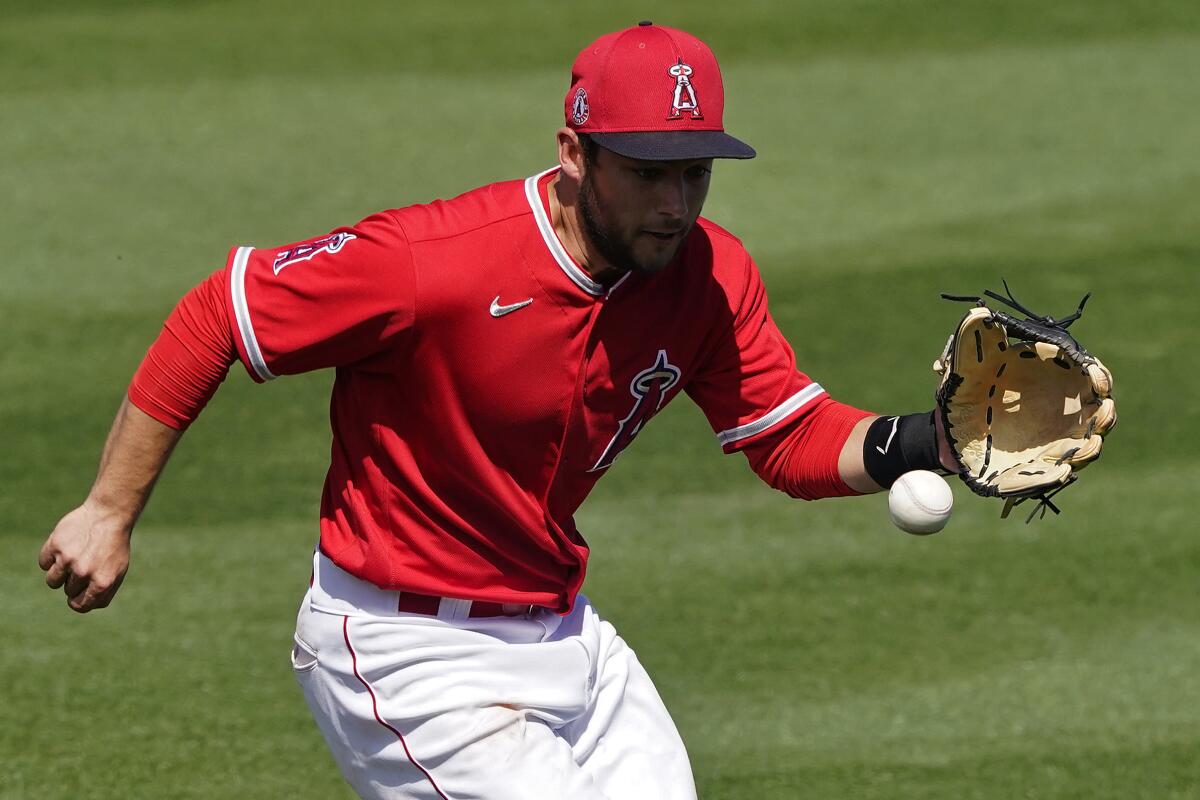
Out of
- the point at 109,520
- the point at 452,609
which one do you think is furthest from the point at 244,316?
the point at 452,609

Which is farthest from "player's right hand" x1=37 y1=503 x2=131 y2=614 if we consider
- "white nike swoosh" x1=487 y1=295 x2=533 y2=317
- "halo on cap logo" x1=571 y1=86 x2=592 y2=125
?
"halo on cap logo" x1=571 y1=86 x2=592 y2=125

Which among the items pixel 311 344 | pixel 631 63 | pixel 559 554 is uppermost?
pixel 631 63

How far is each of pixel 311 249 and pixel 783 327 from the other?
5.82m

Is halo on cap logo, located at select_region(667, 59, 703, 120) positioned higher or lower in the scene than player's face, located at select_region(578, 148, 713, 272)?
higher

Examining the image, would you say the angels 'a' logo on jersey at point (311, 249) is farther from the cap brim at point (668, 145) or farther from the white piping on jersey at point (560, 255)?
the cap brim at point (668, 145)

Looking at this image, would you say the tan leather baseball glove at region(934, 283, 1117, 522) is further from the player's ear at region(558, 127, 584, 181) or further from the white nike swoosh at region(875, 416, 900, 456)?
the player's ear at region(558, 127, 584, 181)

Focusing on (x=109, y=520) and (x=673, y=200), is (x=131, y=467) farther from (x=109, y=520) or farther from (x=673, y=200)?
(x=673, y=200)

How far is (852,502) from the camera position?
26.2 feet

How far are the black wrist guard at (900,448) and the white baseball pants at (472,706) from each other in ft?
2.53

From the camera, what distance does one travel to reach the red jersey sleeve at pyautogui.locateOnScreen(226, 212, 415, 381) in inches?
151

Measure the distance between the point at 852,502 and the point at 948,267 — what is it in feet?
9.27

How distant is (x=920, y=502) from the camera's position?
13.5 ft

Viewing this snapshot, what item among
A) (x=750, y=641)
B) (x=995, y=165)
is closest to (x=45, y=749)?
(x=750, y=641)

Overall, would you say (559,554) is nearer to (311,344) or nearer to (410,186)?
(311,344)
